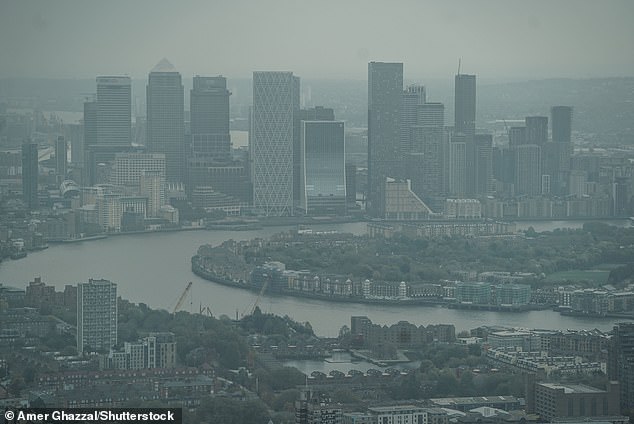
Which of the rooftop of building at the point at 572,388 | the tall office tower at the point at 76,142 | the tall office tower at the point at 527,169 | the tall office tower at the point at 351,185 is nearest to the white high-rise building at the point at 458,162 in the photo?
the tall office tower at the point at 527,169

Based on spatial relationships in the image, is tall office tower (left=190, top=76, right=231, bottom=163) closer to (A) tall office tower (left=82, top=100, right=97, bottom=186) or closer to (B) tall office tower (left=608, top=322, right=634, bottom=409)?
(A) tall office tower (left=82, top=100, right=97, bottom=186)

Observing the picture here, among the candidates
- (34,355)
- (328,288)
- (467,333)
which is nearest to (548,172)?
(328,288)

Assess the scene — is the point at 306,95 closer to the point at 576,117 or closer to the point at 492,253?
the point at 576,117

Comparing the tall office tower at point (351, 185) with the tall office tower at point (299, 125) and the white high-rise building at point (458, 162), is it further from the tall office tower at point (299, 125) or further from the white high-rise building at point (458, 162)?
the white high-rise building at point (458, 162)

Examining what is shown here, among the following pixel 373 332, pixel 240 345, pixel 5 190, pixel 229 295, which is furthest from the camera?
pixel 5 190

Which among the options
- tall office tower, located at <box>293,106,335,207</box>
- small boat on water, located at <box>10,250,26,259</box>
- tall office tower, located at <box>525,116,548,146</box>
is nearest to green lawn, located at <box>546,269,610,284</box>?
small boat on water, located at <box>10,250,26,259</box>

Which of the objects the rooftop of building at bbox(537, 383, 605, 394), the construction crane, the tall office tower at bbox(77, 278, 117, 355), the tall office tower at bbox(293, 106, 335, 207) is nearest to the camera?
the rooftop of building at bbox(537, 383, 605, 394)
